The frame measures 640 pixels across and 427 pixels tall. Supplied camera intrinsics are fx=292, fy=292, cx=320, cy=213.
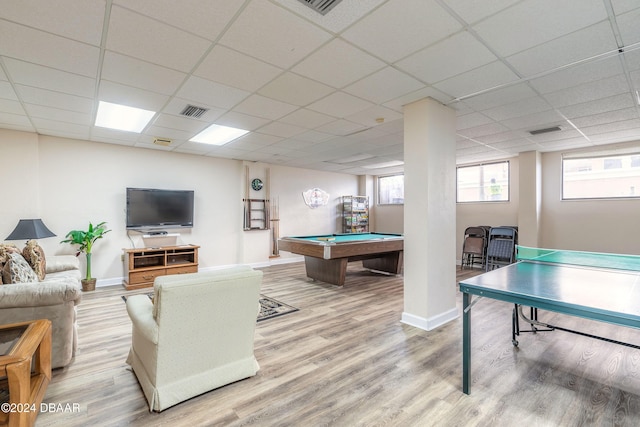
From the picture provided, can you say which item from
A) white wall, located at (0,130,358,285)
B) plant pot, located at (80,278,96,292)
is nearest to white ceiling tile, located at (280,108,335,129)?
white wall, located at (0,130,358,285)

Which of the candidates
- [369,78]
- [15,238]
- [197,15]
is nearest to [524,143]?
[369,78]

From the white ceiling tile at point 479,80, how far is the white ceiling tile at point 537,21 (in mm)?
352

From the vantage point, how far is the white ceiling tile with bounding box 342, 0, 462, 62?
6.07 feet

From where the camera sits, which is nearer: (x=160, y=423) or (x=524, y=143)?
(x=160, y=423)

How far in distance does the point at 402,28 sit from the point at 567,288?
83.2 inches

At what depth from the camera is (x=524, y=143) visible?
5258 millimetres

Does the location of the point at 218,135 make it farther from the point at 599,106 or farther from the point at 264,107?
the point at 599,106

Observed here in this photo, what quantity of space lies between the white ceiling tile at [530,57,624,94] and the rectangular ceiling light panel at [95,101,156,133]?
4377 mm

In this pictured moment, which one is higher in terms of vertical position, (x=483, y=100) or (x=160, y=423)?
(x=483, y=100)

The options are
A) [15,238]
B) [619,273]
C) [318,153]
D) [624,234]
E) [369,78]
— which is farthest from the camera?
[318,153]

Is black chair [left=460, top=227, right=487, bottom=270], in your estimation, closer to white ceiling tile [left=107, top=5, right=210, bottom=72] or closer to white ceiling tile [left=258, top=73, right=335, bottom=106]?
white ceiling tile [left=258, top=73, right=335, bottom=106]

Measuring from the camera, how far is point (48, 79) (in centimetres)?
274

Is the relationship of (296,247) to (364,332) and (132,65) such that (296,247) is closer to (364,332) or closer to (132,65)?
(364,332)

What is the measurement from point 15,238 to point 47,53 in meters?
3.36
